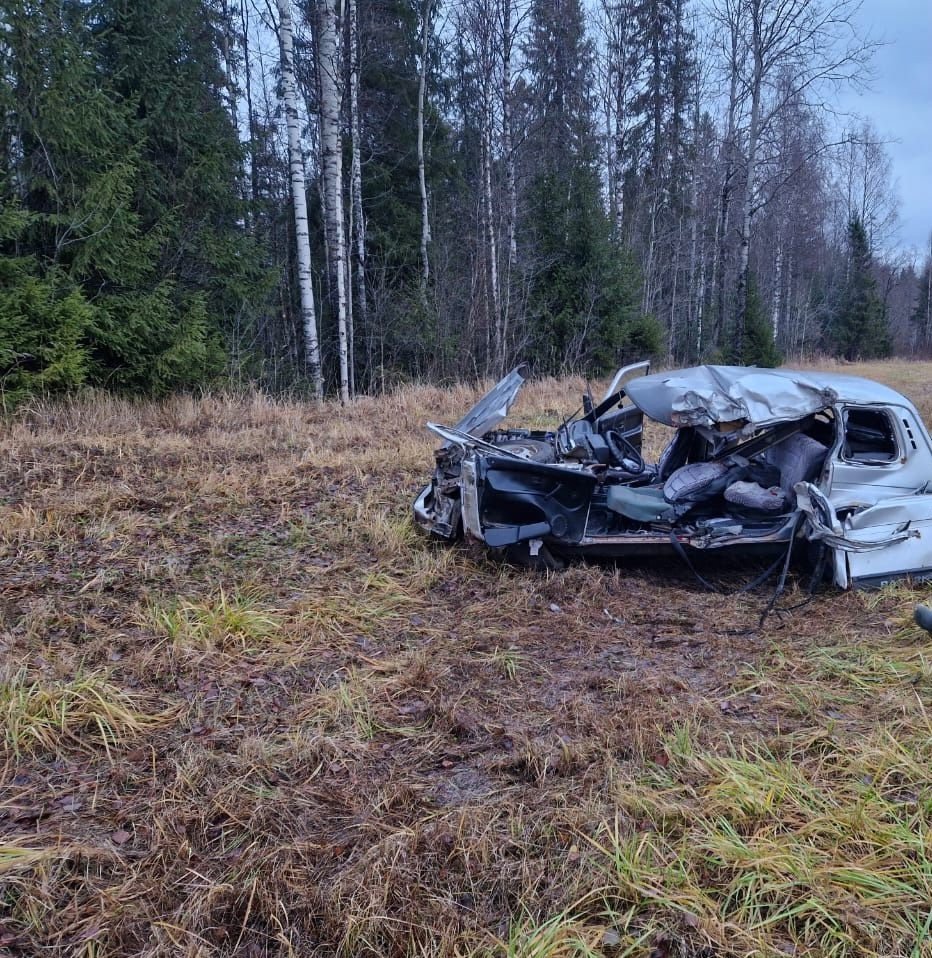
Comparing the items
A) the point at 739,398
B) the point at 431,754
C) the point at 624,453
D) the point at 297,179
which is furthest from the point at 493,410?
the point at 297,179

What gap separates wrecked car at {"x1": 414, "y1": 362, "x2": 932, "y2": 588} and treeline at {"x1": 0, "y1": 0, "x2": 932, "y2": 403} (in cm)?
681

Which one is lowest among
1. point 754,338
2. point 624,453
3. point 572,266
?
point 624,453

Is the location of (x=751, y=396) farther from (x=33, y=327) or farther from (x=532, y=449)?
(x=33, y=327)

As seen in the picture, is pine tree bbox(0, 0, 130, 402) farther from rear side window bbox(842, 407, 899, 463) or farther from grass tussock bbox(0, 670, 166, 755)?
rear side window bbox(842, 407, 899, 463)

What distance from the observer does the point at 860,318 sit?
34.2 m

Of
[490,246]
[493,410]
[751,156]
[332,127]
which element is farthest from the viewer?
[751,156]

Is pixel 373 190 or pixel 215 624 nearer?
pixel 215 624

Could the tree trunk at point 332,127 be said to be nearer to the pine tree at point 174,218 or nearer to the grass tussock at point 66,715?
the pine tree at point 174,218

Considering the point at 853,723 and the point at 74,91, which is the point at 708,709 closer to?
the point at 853,723

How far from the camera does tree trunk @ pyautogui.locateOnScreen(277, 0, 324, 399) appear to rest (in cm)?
1001

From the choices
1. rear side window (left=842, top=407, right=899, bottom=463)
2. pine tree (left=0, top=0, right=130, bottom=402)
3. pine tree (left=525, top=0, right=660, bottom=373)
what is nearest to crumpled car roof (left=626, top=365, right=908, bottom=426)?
rear side window (left=842, top=407, right=899, bottom=463)

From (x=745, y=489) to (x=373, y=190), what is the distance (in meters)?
16.0

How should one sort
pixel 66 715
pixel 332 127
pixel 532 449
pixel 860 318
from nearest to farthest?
1. pixel 66 715
2. pixel 532 449
3. pixel 332 127
4. pixel 860 318

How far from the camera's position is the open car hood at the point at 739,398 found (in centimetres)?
458
